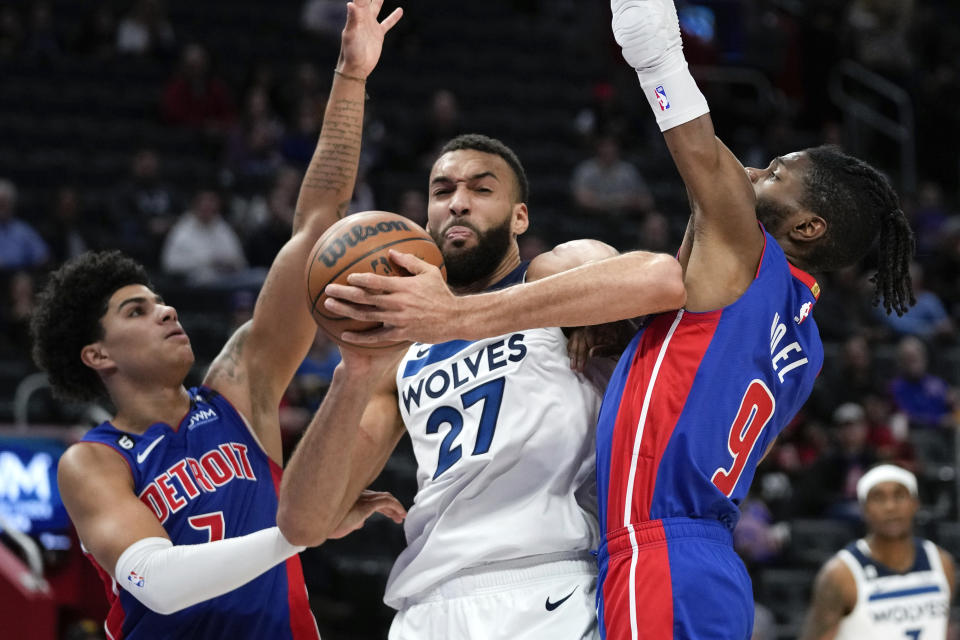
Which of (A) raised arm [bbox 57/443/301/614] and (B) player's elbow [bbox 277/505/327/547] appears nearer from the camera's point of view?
(B) player's elbow [bbox 277/505/327/547]

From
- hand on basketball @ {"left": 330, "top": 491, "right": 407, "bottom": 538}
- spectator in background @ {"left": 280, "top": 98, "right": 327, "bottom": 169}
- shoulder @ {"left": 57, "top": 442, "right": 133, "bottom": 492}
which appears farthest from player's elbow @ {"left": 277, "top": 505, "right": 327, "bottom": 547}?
spectator in background @ {"left": 280, "top": 98, "right": 327, "bottom": 169}

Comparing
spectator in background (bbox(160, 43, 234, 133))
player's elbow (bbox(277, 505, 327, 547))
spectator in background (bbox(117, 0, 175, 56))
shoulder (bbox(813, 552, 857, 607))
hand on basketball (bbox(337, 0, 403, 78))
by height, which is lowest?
shoulder (bbox(813, 552, 857, 607))

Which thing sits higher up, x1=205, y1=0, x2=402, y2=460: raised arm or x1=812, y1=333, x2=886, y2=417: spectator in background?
x1=205, y1=0, x2=402, y2=460: raised arm

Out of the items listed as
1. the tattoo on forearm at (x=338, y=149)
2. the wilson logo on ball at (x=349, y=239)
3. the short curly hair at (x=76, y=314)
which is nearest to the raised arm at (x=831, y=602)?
the tattoo on forearm at (x=338, y=149)

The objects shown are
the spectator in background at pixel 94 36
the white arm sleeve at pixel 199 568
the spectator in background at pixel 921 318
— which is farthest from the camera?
the spectator in background at pixel 94 36

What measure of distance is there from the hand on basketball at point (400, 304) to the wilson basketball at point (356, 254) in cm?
3

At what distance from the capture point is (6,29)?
46.8ft

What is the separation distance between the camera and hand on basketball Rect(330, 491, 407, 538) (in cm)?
399

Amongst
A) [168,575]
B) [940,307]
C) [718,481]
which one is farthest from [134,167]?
[718,481]

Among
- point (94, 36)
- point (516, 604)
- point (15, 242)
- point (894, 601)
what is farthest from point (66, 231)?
point (516, 604)

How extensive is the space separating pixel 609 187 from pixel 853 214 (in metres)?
10.6

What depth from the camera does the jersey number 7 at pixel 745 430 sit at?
3.59 m

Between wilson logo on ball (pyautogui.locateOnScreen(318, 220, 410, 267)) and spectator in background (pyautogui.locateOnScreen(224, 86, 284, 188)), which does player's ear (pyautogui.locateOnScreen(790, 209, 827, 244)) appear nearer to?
wilson logo on ball (pyautogui.locateOnScreen(318, 220, 410, 267))

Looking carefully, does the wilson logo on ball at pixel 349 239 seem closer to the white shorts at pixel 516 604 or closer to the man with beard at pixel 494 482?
the man with beard at pixel 494 482
